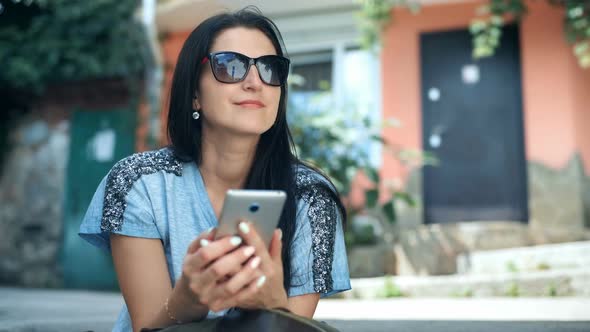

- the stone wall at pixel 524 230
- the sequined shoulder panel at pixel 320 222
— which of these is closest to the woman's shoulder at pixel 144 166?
the sequined shoulder panel at pixel 320 222

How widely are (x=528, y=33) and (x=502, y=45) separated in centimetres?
30

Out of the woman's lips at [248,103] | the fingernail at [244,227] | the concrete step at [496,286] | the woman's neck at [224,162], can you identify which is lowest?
the concrete step at [496,286]

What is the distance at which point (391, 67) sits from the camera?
7.07m

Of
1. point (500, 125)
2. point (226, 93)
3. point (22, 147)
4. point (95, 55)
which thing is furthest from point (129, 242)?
point (22, 147)

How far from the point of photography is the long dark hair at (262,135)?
1952 mm

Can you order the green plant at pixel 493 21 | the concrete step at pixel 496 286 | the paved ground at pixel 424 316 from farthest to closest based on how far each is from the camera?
the green plant at pixel 493 21, the concrete step at pixel 496 286, the paved ground at pixel 424 316

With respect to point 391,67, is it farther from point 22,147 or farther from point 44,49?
point 22,147

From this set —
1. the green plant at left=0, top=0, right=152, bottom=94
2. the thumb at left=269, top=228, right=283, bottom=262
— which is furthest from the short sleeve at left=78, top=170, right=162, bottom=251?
the green plant at left=0, top=0, right=152, bottom=94

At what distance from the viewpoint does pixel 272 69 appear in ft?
6.32

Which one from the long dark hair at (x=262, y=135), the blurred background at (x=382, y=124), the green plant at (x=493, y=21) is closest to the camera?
the long dark hair at (x=262, y=135)

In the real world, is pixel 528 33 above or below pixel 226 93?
above

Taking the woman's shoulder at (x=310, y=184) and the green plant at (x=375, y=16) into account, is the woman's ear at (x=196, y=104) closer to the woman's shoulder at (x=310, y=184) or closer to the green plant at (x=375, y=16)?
the woman's shoulder at (x=310, y=184)

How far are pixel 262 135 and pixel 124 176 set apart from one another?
51cm

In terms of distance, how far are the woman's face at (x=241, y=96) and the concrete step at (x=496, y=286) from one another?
3.38 m
